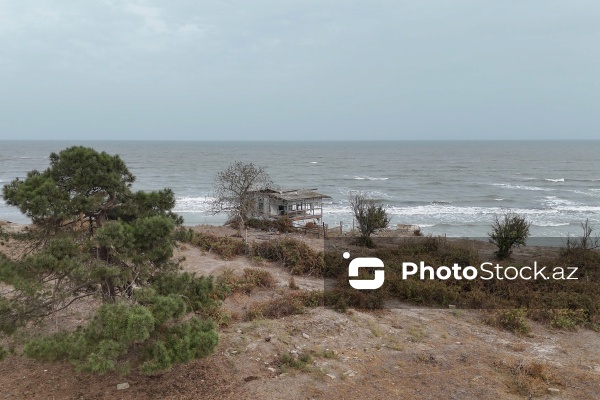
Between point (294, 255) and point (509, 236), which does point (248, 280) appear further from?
point (509, 236)

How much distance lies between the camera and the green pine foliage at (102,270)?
20.9 feet

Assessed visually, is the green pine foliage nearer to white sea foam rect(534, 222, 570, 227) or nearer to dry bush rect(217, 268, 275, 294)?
dry bush rect(217, 268, 275, 294)

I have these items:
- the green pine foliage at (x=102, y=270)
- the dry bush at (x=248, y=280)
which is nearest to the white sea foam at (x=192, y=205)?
the dry bush at (x=248, y=280)

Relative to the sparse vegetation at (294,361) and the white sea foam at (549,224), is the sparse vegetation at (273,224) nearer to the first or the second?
the sparse vegetation at (294,361)

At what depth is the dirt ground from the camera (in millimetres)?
8258

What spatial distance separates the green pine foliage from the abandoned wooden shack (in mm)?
23484

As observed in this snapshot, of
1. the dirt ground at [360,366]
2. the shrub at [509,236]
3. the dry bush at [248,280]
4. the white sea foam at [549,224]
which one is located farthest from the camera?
the white sea foam at [549,224]

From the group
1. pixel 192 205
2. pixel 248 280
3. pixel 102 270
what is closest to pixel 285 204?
pixel 248 280

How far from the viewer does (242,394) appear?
808 cm

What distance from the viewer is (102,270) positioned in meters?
6.76

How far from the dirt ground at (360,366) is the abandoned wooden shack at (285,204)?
19.0m

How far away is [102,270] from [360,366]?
590 cm

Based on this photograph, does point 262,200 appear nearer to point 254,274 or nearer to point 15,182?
point 254,274

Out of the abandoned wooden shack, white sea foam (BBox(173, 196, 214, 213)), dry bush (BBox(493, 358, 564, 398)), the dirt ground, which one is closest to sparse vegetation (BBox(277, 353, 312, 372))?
the dirt ground
